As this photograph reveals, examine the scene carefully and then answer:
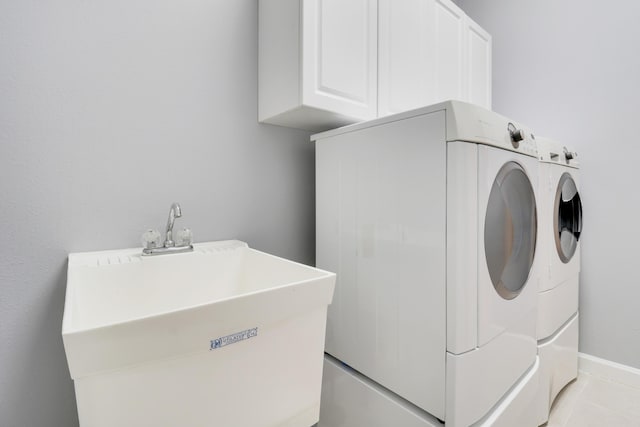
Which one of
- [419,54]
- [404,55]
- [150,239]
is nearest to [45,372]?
[150,239]

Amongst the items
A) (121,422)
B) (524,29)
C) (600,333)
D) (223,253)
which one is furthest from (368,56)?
(600,333)

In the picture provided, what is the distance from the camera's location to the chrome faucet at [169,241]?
1003 mm

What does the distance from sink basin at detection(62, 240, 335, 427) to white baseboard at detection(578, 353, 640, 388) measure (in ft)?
6.92

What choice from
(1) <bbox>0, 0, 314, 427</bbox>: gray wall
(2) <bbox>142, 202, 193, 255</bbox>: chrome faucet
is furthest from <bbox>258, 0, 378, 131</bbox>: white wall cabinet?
(2) <bbox>142, 202, 193, 255</bbox>: chrome faucet

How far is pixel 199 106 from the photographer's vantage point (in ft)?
3.96

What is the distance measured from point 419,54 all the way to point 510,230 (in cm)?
98

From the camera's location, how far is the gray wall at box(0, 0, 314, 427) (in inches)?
34.4

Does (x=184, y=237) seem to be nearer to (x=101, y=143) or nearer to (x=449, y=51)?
(x=101, y=143)

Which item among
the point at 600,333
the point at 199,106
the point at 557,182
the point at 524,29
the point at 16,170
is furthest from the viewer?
the point at 524,29

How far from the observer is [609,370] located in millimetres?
1812

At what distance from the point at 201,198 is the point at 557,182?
1813 mm

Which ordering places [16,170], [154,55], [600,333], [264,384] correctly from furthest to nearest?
[600,333] → [154,55] → [16,170] → [264,384]

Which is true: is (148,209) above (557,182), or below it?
below

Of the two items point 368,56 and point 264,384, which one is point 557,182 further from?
point 264,384
